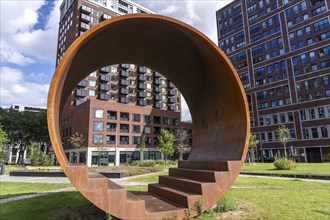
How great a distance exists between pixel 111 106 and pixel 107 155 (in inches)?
426

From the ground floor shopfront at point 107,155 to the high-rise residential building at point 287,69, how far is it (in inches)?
1075

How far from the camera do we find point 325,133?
156 feet

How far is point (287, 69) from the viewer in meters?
55.3

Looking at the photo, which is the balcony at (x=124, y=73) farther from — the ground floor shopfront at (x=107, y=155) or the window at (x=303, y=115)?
the window at (x=303, y=115)

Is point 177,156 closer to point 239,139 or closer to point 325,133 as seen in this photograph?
point 325,133

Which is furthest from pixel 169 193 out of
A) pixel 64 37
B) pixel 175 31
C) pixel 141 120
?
pixel 64 37

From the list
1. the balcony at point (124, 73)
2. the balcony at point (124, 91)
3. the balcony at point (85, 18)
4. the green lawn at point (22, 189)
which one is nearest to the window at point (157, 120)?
the balcony at point (124, 91)

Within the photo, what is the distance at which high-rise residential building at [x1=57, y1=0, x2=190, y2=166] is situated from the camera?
2116 inches

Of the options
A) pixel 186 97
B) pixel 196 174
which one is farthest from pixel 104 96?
pixel 196 174

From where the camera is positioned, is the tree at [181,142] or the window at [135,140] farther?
the window at [135,140]

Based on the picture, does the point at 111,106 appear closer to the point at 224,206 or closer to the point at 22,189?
the point at 22,189

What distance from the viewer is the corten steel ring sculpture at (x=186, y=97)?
5461mm

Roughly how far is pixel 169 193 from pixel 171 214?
4.92ft

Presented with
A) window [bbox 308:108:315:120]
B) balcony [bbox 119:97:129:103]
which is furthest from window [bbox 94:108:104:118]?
window [bbox 308:108:315:120]
